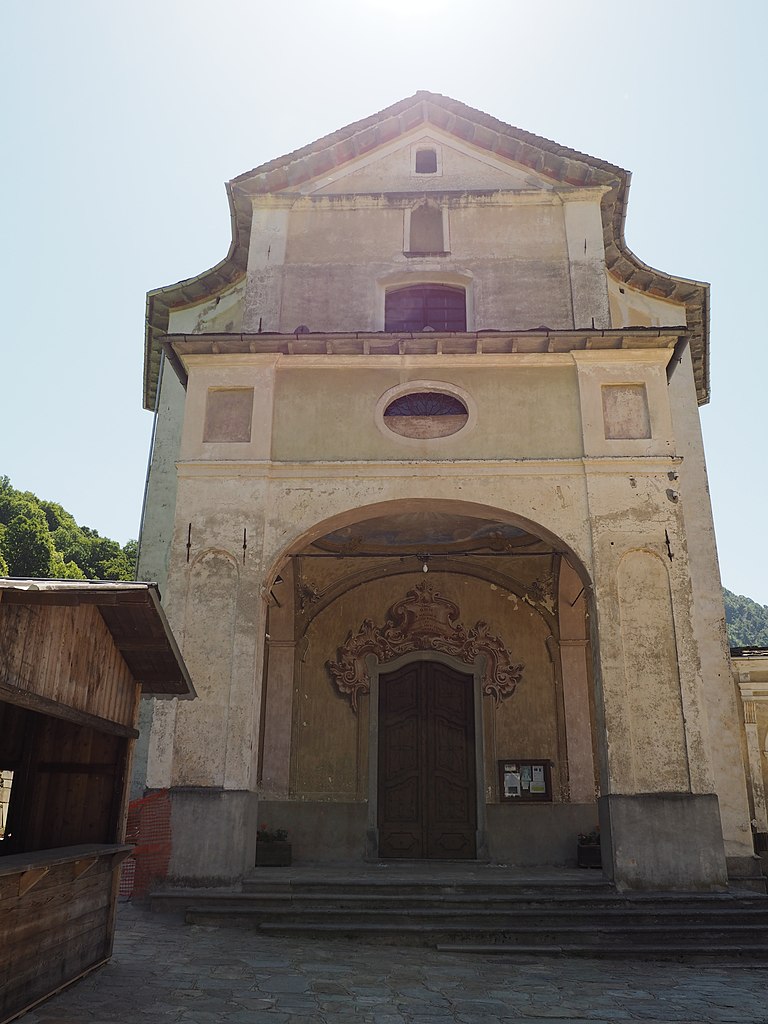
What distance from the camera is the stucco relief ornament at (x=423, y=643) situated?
14688 millimetres

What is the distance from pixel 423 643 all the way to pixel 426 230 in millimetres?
6999

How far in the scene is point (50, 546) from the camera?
33594 mm

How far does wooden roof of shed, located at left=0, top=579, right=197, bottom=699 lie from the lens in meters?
5.30

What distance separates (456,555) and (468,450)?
3.77 meters

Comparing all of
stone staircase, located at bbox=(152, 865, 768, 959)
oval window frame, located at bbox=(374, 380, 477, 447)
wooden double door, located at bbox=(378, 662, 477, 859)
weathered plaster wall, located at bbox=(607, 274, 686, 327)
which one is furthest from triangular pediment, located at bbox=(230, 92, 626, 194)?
stone staircase, located at bbox=(152, 865, 768, 959)

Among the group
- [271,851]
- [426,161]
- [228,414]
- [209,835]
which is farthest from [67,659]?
[426,161]

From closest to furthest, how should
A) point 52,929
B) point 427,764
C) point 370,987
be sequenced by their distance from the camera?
point 52,929 → point 370,987 → point 427,764

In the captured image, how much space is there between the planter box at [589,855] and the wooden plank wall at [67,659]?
8082 millimetres

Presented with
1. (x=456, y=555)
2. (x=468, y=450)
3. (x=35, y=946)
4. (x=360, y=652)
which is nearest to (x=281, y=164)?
(x=468, y=450)

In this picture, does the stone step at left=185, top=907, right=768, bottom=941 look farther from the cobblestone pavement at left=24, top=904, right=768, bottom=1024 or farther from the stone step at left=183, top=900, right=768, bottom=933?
the cobblestone pavement at left=24, top=904, right=768, bottom=1024

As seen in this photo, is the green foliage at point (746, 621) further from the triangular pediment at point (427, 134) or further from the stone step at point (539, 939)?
the stone step at point (539, 939)

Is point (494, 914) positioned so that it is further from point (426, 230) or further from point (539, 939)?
point (426, 230)

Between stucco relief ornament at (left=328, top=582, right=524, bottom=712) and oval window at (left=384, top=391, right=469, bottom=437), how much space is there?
406 cm

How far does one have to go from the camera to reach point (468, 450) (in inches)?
468
